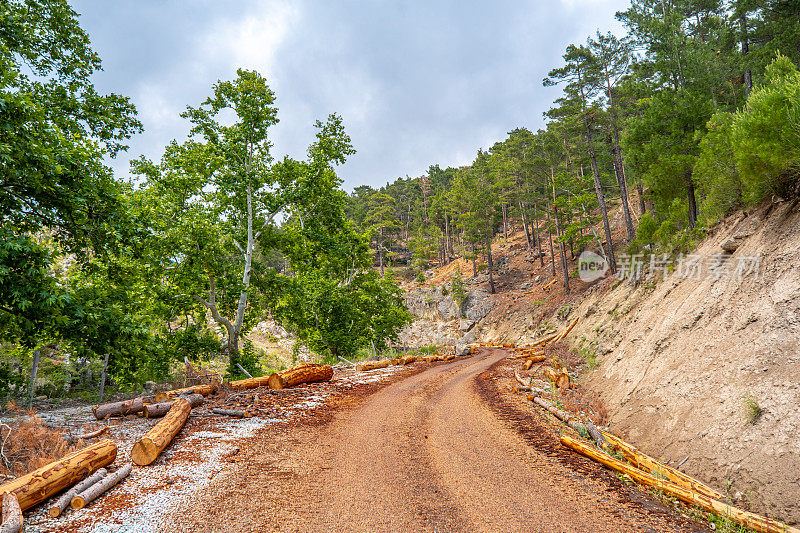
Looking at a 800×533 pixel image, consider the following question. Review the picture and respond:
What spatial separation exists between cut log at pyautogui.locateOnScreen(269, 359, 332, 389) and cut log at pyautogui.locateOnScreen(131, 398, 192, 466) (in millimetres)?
3641

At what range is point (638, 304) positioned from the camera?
14.4m

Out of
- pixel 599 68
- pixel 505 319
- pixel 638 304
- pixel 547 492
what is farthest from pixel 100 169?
pixel 505 319

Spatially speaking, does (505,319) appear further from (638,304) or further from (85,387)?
(85,387)

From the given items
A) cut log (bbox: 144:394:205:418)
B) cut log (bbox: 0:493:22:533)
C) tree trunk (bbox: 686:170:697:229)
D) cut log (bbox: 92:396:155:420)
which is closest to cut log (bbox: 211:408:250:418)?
cut log (bbox: 144:394:205:418)

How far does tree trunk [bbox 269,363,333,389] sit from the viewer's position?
434 inches

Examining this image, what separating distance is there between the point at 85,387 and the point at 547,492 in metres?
20.9

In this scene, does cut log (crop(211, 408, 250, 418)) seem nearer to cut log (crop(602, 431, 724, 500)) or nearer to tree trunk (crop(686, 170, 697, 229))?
cut log (crop(602, 431, 724, 500))

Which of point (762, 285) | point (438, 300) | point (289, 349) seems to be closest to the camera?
point (762, 285)

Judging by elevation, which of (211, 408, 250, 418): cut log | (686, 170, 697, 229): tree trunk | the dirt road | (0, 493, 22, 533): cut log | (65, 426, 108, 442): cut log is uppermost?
(686, 170, 697, 229): tree trunk

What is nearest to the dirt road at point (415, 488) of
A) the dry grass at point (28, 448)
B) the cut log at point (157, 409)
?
the dry grass at point (28, 448)

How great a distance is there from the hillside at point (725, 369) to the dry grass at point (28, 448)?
9.84 meters

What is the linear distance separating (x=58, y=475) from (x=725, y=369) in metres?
10.8

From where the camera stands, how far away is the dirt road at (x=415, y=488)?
4.16m

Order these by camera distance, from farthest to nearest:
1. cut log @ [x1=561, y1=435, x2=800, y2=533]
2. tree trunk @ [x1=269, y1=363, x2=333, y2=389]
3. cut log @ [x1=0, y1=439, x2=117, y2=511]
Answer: tree trunk @ [x1=269, y1=363, x2=333, y2=389] < cut log @ [x1=561, y1=435, x2=800, y2=533] < cut log @ [x1=0, y1=439, x2=117, y2=511]
